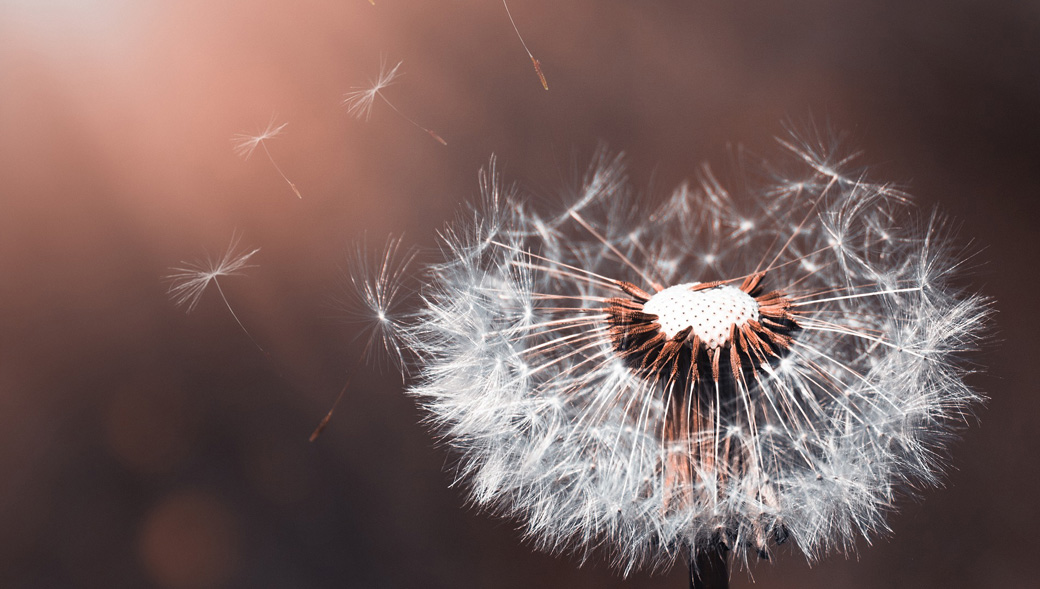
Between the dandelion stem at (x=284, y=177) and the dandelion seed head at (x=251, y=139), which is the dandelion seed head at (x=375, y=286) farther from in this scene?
the dandelion seed head at (x=251, y=139)

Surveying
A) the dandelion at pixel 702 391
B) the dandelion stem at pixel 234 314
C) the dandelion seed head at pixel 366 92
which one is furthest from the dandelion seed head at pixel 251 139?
the dandelion at pixel 702 391

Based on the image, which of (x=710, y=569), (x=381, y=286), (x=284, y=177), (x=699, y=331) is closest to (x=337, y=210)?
(x=284, y=177)

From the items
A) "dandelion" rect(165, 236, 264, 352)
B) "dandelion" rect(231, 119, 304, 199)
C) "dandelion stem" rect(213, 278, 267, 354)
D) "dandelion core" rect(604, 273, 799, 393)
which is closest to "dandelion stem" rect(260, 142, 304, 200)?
"dandelion" rect(231, 119, 304, 199)

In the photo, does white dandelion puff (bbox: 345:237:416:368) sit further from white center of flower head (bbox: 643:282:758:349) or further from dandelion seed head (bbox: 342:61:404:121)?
white center of flower head (bbox: 643:282:758:349)

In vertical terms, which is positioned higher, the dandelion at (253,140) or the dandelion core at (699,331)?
the dandelion at (253,140)

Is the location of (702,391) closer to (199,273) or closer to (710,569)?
(710,569)

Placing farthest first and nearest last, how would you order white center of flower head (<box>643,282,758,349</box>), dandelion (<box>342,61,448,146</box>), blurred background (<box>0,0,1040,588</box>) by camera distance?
dandelion (<box>342,61,448,146</box>) → blurred background (<box>0,0,1040,588</box>) → white center of flower head (<box>643,282,758,349</box>)

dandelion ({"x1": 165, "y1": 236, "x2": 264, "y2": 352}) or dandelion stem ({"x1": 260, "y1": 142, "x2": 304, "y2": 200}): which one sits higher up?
dandelion stem ({"x1": 260, "y1": 142, "x2": 304, "y2": 200})
